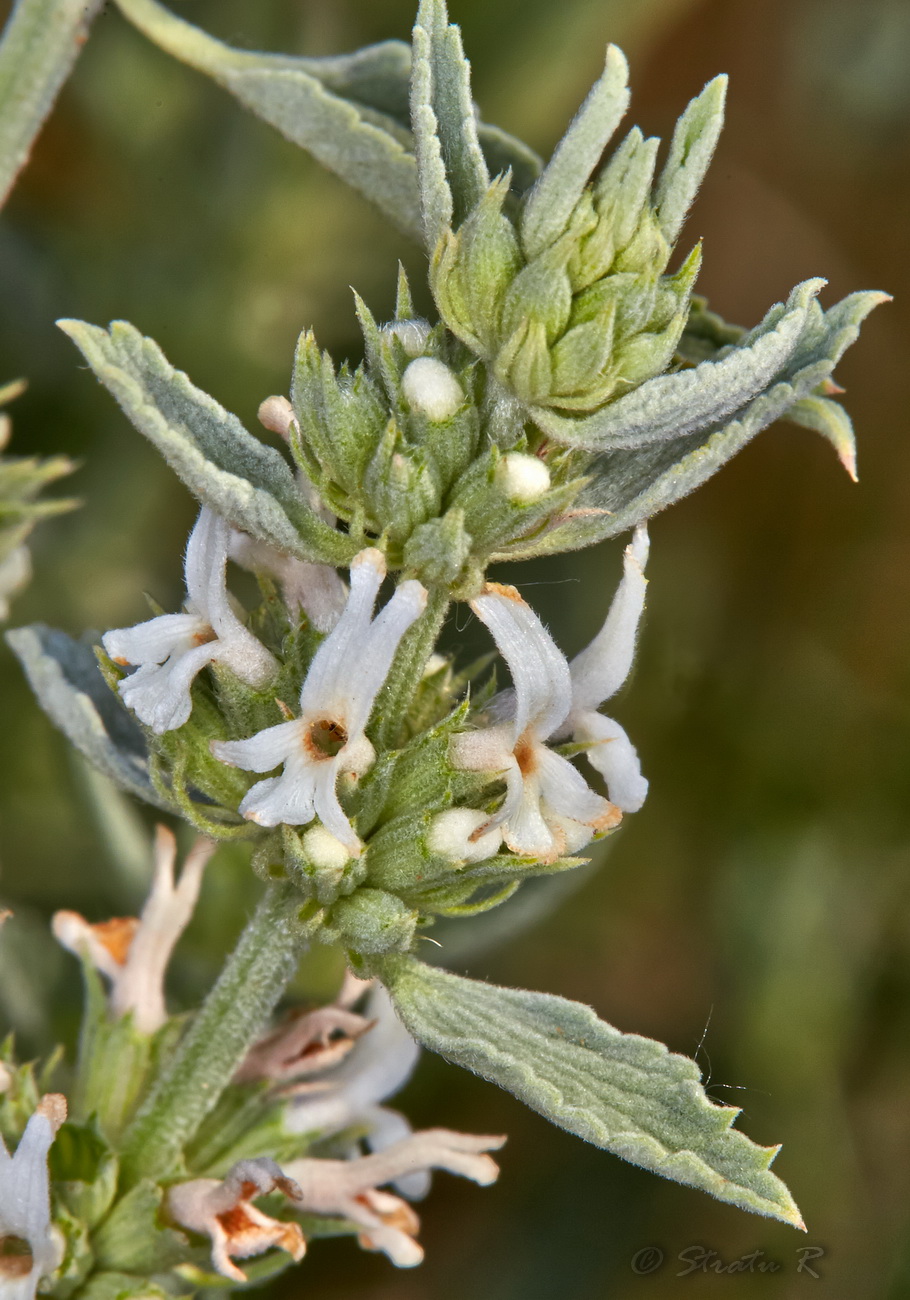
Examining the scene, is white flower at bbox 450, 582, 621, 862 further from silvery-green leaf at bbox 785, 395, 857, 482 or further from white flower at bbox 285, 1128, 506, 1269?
white flower at bbox 285, 1128, 506, 1269

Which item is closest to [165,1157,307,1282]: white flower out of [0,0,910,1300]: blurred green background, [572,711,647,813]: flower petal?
[572,711,647,813]: flower petal

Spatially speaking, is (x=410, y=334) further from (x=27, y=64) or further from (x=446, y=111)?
(x=27, y=64)

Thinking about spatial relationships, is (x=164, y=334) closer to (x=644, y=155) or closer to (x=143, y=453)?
(x=143, y=453)

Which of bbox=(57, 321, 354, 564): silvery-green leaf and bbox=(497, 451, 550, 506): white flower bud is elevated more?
bbox=(497, 451, 550, 506): white flower bud

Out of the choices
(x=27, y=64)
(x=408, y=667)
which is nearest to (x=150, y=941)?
(x=408, y=667)

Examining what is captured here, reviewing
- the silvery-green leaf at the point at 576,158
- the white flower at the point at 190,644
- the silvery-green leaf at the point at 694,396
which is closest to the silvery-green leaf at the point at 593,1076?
the white flower at the point at 190,644

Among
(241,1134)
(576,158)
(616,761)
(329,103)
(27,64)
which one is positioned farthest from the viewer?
(27,64)

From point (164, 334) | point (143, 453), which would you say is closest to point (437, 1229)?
point (143, 453)
